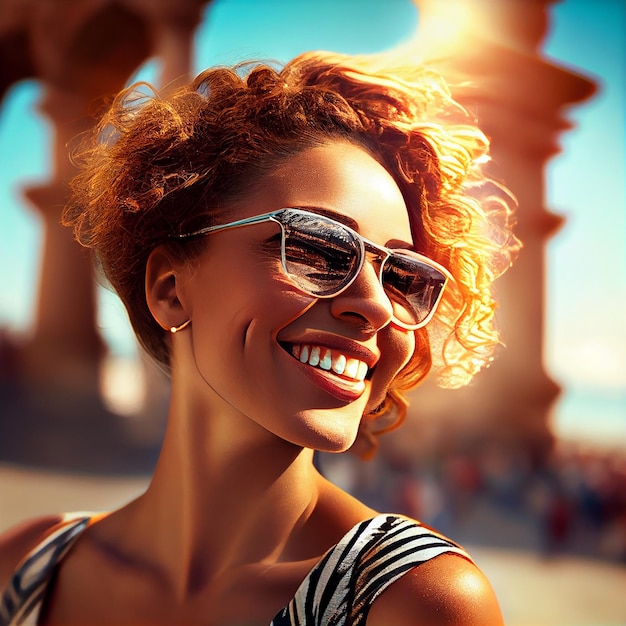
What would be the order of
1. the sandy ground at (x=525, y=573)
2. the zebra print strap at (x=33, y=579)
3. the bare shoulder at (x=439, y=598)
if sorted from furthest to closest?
the sandy ground at (x=525, y=573), the zebra print strap at (x=33, y=579), the bare shoulder at (x=439, y=598)

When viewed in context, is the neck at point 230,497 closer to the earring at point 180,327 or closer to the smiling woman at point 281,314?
the smiling woman at point 281,314

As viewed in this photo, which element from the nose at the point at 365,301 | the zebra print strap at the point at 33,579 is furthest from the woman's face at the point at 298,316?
the zebra print strap at the point at 33,579

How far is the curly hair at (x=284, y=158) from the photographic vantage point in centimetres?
97

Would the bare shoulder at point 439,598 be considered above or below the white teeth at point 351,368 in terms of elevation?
below

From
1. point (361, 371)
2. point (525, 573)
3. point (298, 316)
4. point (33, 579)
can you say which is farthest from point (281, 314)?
point (525, 573)

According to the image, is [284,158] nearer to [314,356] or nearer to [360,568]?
[314,356]

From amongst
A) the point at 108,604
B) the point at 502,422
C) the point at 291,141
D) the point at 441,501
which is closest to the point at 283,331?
the point at 291,141

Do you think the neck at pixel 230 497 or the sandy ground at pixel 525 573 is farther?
the sandy ground at pixel 525 573

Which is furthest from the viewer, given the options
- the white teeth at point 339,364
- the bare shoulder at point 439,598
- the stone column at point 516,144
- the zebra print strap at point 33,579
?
the stone column at point 516,144

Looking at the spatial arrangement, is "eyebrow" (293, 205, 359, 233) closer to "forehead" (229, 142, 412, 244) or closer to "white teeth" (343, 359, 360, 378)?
"forehead" (229, 142, 412, 244)

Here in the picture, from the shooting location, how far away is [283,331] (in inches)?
35.6

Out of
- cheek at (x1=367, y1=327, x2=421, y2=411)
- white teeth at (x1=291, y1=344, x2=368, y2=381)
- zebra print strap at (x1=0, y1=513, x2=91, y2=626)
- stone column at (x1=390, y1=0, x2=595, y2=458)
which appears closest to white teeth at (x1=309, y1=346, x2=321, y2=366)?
white teeth at (x1=291, y1=344, x2=368, y2=381)

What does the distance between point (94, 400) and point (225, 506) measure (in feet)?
12.2

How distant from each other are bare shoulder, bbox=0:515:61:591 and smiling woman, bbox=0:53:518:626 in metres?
0.05
